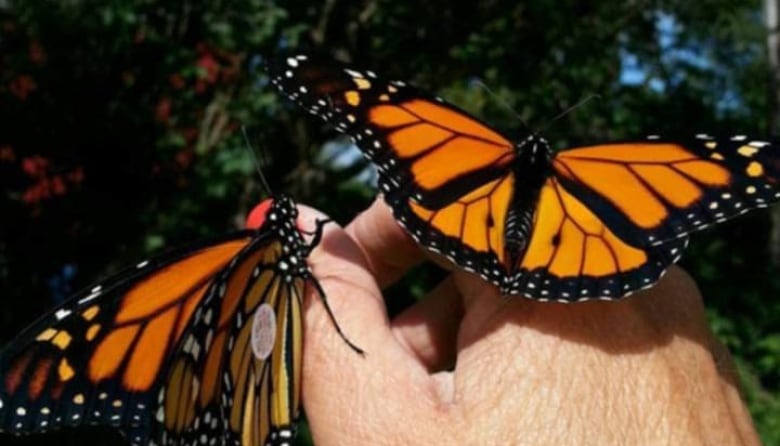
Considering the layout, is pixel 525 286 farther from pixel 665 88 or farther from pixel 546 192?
pixel 665 88

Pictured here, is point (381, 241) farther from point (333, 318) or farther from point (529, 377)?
point (529, 377)

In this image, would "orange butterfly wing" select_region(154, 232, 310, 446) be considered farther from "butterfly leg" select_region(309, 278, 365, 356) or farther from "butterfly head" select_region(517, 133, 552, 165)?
"butterfly head" select_region(517, 133, 552, 165)

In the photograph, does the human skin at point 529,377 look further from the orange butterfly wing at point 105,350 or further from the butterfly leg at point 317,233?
the orange butterfly wing at point 105,350

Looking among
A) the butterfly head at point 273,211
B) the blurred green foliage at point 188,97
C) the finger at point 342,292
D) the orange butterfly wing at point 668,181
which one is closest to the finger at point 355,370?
the finger at point 342,292

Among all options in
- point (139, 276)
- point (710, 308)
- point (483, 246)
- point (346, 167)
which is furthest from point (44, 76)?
point (710, 308)

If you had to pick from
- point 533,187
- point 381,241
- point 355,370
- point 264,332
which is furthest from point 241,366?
point 533,187

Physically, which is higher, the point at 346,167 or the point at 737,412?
the point at 346,167
